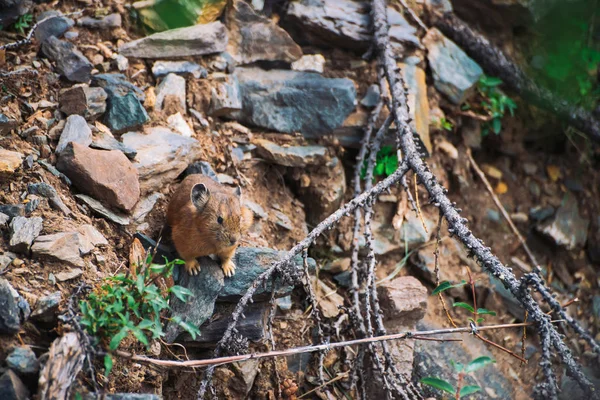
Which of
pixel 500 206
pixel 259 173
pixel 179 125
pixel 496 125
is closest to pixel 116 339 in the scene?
pixel 179 125

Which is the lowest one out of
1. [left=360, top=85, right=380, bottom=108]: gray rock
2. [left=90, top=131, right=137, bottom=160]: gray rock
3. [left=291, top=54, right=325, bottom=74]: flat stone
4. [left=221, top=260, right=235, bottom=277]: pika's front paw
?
[left=221, top=260, right=235, bottom=277]: pika's front paw

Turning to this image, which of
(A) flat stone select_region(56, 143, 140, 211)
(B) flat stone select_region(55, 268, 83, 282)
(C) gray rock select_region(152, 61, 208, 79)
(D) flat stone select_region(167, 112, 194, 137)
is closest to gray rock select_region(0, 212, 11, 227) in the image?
(B) flat stone select_region(55, 268, 83, 282)

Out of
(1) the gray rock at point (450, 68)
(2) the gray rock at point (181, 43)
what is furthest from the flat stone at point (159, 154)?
(1) the gray rock at point (450, 68)

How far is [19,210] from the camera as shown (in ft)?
13.5

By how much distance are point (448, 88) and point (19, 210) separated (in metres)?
5.09

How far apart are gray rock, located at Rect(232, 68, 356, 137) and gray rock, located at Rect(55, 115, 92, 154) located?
5.62 ft

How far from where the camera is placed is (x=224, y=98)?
19.4 feet

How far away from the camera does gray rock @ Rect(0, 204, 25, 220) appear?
4.08 meters

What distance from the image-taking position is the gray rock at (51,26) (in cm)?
536

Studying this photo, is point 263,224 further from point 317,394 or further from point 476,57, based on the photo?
point 476,57

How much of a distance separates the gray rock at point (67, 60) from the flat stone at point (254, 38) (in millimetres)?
1705

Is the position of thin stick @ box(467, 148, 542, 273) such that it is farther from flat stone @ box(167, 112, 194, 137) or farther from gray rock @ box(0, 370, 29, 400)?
gray rock @ box(0, 370, 29, 400)

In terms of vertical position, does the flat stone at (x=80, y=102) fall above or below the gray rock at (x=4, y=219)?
above

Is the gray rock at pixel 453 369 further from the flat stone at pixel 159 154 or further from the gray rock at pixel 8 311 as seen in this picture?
the gray rock at pixel 8 311
